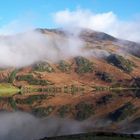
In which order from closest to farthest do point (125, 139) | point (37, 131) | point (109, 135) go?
1. point (125, 139)
2. point (109, 135)
3. point (37, 131)

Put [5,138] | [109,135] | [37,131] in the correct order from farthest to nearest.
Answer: [37,131] → [5,138] → [109,135]

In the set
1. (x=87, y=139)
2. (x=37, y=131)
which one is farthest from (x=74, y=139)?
(x=37, y=131)

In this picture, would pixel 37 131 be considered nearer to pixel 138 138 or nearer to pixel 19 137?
pixel 19 137

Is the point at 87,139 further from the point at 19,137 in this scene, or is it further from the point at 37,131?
the point at 37,131

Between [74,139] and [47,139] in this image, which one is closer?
[74,139]

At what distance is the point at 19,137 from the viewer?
62500 mm

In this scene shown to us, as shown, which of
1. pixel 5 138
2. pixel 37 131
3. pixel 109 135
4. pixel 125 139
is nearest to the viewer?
pixel 125 139

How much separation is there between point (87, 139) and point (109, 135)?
425cm

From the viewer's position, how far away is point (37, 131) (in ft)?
233

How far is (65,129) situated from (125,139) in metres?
28.9

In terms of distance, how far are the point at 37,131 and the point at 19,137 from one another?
868 centimetres

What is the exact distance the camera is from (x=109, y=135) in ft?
157

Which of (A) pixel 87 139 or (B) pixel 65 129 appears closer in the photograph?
(A) pixel 87 139

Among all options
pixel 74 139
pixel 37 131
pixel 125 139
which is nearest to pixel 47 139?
pixel 74 139
